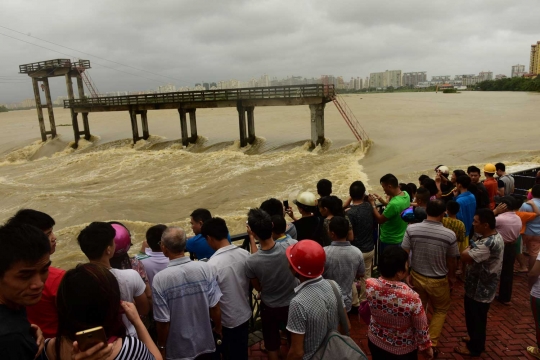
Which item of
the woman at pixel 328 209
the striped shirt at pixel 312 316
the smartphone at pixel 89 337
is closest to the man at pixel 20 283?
the smartphone at pixel 89 337

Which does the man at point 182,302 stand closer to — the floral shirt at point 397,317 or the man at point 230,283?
the man at point 230,283

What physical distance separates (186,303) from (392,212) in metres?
2.74

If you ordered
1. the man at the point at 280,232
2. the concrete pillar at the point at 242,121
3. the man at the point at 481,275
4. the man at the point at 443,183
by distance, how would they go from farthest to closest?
the concrete pillar at the point at 242,121 → the man at the point at 443,183 → the man at the point at 481,275 → the man at the point at 280,232

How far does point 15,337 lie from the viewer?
5.21 feet

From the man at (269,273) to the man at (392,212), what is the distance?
5.55ft

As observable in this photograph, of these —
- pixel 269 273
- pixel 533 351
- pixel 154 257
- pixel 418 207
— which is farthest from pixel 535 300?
pixel 154 257

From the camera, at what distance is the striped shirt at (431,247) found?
3488 millimetres

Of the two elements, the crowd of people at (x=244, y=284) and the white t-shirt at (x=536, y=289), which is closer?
the crowd of people at (x=244, y=284)

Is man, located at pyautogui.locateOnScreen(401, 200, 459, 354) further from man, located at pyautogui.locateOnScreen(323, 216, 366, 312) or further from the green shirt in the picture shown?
the green shirt

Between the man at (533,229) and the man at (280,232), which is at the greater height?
the man at (280,232)

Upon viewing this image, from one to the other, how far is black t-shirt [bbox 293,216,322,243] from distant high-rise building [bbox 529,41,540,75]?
165m

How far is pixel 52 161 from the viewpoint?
26750 millimetres

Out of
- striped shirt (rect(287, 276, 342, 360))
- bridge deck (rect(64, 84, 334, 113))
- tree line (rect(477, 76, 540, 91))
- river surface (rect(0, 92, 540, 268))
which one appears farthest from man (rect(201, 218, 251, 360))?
tree line (rect(477, 76, 540, 91))

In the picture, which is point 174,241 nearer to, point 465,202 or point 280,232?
point 280,232
